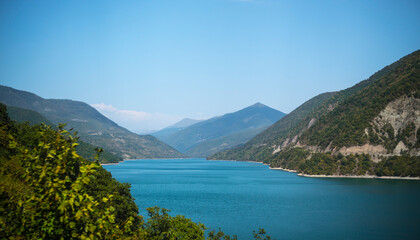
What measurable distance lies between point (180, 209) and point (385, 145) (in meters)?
132

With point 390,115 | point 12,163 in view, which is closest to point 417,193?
point 390,115

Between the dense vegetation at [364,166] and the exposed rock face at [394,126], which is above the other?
the exposed rock face at [394,126]

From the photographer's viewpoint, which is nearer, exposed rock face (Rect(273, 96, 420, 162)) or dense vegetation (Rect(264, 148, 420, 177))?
dense vegetation (Rect(264, 148, 420, 177))

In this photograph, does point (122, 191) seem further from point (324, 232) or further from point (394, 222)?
point (394, 222)

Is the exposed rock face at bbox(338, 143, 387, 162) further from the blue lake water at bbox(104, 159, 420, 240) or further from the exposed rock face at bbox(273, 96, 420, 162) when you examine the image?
the blue lake water at bbox(104, 159, 420, 240)

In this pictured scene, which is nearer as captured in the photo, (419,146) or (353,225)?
(353,225)

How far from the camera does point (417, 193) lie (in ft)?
371

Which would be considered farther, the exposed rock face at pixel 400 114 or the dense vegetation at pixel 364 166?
the exposed rock face at pixel 400 114

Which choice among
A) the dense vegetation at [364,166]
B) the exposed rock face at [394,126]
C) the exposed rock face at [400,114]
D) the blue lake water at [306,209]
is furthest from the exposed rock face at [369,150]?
the blue lake water at [306,209]

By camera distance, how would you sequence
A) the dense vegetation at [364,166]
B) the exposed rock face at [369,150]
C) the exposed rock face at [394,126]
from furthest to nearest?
1. the exposed rock face at [369,150]
2. the exposed rock face at [394,126]
3. the dense vegetation at [364,166]

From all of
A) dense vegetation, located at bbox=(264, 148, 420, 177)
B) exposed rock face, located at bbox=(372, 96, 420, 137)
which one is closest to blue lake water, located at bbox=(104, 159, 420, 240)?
dense vegetation, located at bbox=(264, 148, 420, 177)

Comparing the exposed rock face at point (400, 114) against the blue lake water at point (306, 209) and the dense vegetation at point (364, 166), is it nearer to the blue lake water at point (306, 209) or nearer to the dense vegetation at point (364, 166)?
the dense vegetation at point (364, 166)

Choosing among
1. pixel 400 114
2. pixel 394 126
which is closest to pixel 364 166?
pixel 394 126

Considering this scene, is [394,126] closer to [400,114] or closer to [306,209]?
[400,114]
